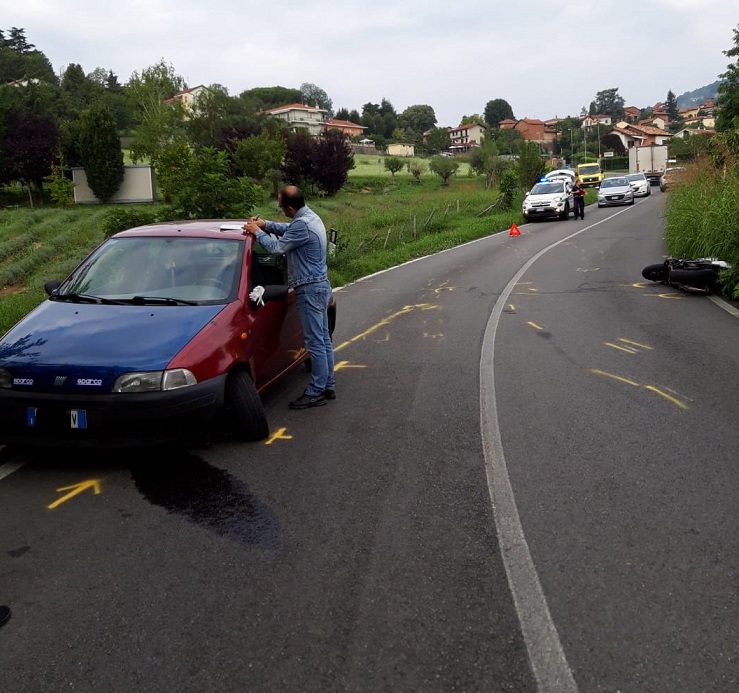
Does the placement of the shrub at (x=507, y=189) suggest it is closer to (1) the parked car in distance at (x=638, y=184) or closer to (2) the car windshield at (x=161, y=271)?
(1) the parked car in distance at (x=638, y=184)

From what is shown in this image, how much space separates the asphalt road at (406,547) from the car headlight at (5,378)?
60 centimetres

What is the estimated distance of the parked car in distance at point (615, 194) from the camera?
40.3 m

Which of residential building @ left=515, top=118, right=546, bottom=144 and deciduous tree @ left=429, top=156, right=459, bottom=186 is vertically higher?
residential building @ left=515, top=118, right=546, bottom=144

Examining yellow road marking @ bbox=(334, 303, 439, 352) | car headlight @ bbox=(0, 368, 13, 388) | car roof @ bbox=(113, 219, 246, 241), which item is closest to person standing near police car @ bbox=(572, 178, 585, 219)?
yellow road marking @ bbox=(334, 303, 439, 352)

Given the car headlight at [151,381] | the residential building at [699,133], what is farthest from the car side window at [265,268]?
the residential building at [699,133]

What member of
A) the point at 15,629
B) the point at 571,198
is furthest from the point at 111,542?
the point at 571,198

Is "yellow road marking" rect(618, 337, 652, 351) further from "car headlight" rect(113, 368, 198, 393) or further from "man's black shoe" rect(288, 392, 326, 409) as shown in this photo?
"car headlight" rect(113, 368, 198, 393)

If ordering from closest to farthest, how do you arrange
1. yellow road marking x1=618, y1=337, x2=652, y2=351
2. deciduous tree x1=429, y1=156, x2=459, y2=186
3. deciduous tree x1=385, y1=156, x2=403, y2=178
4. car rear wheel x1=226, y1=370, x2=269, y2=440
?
1. car rear wheel x1=226, y1=370, x2=269, y2=440
2. yellow road marking x1=618, y1=337, x2=652, y2=351
3. deciduous tree x1=429, y1=156, x2=459, y2=186
4. deciduous tree x1=385, y1=156, x2=403, y2=178

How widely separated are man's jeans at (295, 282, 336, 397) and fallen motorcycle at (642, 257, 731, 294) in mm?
8181

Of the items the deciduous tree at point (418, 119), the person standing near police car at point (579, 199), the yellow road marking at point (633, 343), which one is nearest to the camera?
the yellow road marking at point (633, 343)

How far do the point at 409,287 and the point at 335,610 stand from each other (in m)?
11.9

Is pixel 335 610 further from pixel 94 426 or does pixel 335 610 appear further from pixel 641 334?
pixel 641 334

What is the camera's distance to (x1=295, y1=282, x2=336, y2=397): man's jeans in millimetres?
6449

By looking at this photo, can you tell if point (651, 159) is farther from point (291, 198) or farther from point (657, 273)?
point (291, 198)
